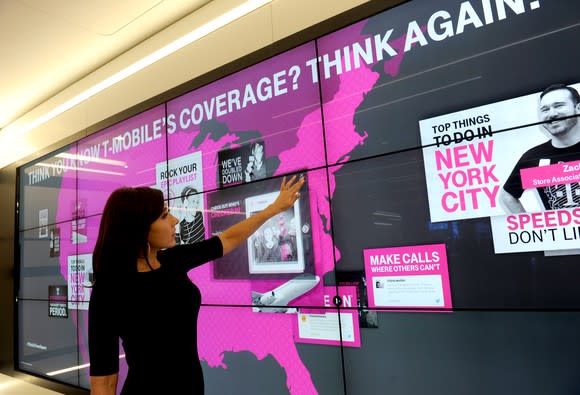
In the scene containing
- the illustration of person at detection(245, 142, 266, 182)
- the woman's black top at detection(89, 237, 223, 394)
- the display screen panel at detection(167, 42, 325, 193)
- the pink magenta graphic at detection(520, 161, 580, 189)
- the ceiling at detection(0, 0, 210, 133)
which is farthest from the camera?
the ceiling at detection(0, 0, 210, 133)

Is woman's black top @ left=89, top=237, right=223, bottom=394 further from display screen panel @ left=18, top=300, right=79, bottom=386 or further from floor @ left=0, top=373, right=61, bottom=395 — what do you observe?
floor @ left=0, top=373, right=61, bottom=395

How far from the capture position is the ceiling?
2709 millimetres

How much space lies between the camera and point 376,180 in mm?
1975

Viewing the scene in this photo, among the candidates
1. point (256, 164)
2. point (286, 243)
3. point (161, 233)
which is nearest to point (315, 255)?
point (286, 243)

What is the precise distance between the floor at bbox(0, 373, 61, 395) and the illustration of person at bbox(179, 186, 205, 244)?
8.04 ft

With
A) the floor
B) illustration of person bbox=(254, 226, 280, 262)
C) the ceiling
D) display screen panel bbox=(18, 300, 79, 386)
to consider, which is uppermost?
the ceiling

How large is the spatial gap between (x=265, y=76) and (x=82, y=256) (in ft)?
8.55

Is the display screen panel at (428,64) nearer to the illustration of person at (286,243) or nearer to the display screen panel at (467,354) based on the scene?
the illustration of person at (286,243)

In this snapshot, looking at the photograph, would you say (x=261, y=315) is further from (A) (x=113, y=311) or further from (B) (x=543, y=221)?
(B) (x=543, y=221)

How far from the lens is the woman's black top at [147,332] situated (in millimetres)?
1217

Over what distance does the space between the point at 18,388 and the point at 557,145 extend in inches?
206

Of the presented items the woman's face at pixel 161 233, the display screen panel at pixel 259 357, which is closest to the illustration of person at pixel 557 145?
the display screen panel at pixel 259 357

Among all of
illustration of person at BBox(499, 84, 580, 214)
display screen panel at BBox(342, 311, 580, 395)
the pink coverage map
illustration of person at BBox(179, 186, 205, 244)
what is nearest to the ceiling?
the pink coverage map

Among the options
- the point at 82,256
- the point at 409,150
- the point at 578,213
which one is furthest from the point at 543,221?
the point at 82,256
